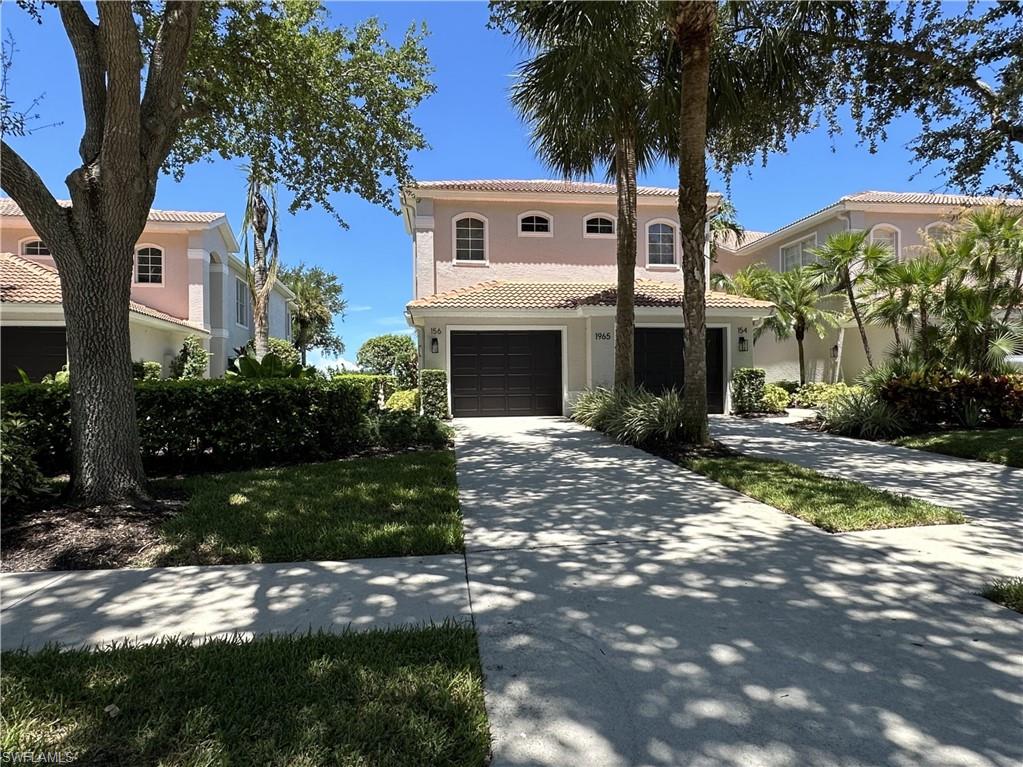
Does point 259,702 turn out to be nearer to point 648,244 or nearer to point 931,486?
point 931,486

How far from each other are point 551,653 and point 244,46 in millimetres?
9785

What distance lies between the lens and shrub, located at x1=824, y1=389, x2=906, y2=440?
37.8 feet

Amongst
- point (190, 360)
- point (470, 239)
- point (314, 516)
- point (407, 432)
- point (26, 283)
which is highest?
point (470, 239)

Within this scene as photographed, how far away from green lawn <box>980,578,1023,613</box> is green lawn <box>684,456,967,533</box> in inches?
51.2

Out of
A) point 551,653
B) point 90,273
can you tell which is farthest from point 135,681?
point 90,273

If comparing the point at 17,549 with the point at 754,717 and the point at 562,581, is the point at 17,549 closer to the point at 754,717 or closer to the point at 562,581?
Answer: the point at 562,581

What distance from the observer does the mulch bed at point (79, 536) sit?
4418 millimetres

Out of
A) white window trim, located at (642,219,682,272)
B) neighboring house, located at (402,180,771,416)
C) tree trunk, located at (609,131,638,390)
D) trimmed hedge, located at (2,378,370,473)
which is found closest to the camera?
trimmed hedge, located at (2,378,370,473)

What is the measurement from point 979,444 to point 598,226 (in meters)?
11.8

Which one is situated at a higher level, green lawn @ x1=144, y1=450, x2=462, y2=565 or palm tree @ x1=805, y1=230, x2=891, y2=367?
palm tree @ x1=805, y1=230, x2=891, y2=367

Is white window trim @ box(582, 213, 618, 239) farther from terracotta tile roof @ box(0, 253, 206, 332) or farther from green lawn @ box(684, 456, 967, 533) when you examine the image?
terracotta tile roof @ box(0, 253, 206, 332)

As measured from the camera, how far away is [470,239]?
702 inches

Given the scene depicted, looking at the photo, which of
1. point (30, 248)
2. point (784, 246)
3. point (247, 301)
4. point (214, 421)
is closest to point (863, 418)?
point (214, 421)

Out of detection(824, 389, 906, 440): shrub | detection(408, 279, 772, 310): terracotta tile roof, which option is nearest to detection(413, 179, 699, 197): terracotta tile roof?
detection(408, 279, 772, 310): terracotta tile roof
